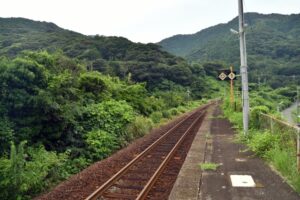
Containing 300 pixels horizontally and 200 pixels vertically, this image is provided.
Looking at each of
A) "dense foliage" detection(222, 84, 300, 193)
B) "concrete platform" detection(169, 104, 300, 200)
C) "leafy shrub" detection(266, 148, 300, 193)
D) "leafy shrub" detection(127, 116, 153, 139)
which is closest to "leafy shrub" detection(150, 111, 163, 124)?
"leafy shrub" detection(127, 116, 153, 139)

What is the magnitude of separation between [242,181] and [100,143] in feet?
20.1

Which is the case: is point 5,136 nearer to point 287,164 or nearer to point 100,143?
point 100,143

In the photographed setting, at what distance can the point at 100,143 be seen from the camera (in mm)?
13141

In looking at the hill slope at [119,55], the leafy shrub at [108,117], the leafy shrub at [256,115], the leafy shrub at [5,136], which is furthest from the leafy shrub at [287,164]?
the hill slope at [119,55]

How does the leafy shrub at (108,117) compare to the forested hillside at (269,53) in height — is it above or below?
below

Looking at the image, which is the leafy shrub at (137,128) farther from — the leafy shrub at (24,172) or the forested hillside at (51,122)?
the leafy shrub at (24,172)

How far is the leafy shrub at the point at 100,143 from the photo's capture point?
41.9ft

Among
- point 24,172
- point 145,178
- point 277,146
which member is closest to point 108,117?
point 145,178

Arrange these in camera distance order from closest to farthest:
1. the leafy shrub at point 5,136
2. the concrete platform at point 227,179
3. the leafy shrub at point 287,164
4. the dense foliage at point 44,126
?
1. the concrete platform at point 227,179
2. the leafy shrub at point 287,164
3. the dense foliage at point 44,126
4. the leafy shrub at point 5,136

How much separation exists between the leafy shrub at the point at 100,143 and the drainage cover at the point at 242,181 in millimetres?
5512

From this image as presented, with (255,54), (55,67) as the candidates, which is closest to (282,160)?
(55,67)

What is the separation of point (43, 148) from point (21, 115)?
127 cm

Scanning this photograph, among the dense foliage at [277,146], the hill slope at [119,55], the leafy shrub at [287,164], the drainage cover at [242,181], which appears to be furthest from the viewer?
the hill slope at [119,55]

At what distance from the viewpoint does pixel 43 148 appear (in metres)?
10.5
